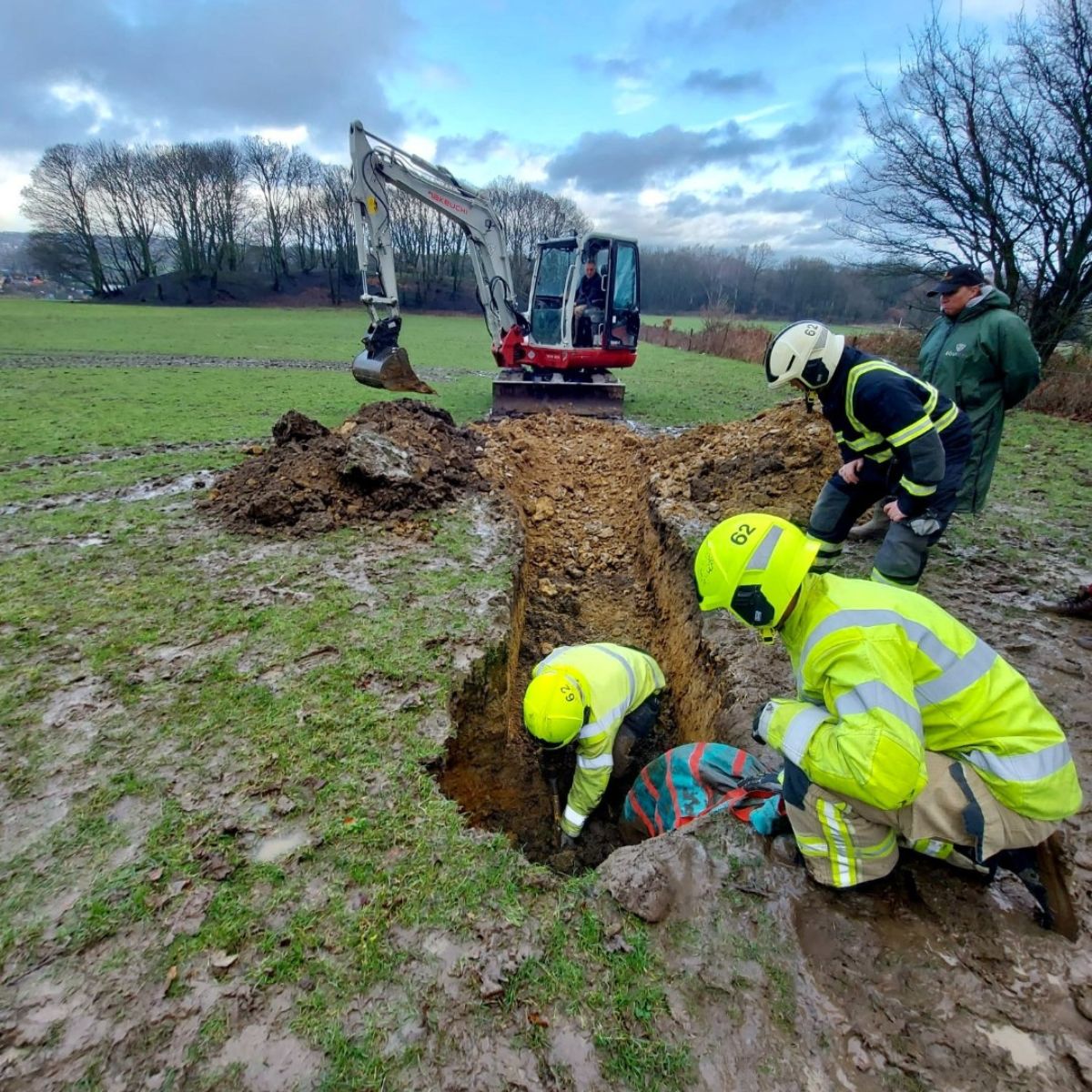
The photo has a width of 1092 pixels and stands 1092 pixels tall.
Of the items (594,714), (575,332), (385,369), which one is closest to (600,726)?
(594,714)

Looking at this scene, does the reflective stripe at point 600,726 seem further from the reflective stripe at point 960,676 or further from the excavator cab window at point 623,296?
the excavator cab window at point 623,296

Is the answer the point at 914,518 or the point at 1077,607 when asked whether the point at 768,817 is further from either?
the point at 1077,607

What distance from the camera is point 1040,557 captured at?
5086 mm

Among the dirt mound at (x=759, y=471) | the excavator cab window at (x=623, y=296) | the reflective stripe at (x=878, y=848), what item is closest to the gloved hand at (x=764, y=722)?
the reflective stripe at (x=878, y=848)

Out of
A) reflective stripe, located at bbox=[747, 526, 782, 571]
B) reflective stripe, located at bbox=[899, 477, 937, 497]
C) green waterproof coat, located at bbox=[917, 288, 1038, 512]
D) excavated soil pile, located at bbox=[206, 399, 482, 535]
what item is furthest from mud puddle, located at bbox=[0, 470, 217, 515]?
green waterproof coat, located at bbox=[917, 288, 1038, 512]

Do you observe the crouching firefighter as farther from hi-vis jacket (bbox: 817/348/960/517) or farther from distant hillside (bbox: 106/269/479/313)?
distant hillside (bbox: 106/269/479/313)

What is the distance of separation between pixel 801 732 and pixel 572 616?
3630mm

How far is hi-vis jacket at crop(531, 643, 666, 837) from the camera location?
10.6 ft

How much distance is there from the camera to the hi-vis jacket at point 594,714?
128 inches

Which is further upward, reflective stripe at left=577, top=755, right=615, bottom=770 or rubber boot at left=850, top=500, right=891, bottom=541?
rubber boot at left=850, top=500, right=891, bottom=541

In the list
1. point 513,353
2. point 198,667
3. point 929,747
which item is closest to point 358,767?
point 198,667

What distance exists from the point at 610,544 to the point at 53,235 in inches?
2473

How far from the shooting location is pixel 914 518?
3.53 m

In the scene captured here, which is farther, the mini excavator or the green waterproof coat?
the mini excavator
